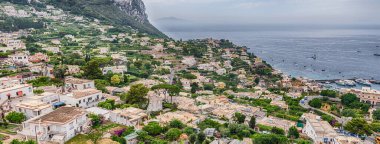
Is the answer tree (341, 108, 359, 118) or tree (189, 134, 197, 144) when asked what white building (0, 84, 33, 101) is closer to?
tree (189, 134, 197, 144)

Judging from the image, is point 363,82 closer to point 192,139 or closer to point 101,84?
point 101,84

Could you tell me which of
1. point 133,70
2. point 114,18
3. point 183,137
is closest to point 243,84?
point 133,70

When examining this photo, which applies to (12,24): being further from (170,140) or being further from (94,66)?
(170,140)

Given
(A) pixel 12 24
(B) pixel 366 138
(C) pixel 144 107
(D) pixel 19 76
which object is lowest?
(B) pixel 366 138

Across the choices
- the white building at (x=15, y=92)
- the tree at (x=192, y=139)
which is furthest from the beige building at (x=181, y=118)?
the white building at (x=15, y=92)

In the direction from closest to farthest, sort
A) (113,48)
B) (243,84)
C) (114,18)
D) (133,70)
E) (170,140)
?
(170,140) < (133,70) < (243,84) < (113,48) < (114,18)

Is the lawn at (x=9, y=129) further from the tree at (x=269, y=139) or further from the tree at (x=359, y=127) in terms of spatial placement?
the tree at (x=359, y=127)

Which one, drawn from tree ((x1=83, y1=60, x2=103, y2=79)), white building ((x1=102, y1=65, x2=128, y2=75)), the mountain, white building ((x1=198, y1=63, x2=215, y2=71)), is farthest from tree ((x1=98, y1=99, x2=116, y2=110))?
the mountain

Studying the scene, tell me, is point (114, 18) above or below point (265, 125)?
above
